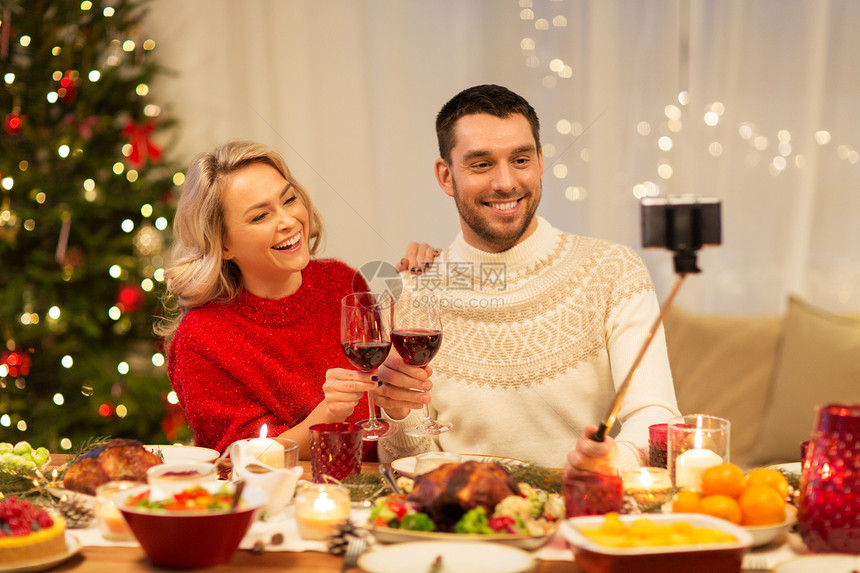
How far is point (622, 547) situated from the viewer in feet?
3.54

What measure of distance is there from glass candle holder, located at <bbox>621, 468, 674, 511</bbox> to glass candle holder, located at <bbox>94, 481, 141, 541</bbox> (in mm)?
820

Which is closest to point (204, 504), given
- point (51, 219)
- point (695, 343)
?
point (695, 343)

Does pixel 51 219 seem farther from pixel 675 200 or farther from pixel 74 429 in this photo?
pixel 675 200

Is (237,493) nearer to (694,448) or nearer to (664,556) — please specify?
(664,556)

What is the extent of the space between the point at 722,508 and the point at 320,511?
0.60m

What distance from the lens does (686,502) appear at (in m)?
1.24

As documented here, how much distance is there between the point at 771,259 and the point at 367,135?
1938 mm

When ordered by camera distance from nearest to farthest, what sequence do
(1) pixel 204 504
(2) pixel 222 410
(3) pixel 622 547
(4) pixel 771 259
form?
(3) pixel 622 547 → (1) pixel 204 504 → (2) pixel 222 410 → (4) pixel 771 259

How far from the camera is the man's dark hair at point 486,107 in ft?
7.45

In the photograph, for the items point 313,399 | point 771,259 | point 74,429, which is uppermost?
point 771,259

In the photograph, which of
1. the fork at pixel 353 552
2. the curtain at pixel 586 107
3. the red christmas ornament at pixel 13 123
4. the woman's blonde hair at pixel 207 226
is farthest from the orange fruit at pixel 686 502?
the red christmas ornament at pixel 13 123

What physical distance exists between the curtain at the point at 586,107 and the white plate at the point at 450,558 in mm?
2464

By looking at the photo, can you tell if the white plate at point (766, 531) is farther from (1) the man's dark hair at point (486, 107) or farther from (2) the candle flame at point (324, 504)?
(1) the man's dark hair at point (486, 107)

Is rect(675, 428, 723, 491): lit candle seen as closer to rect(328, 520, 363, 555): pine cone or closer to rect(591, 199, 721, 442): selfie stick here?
rect(591, 199, 721, 442): selfie stick
